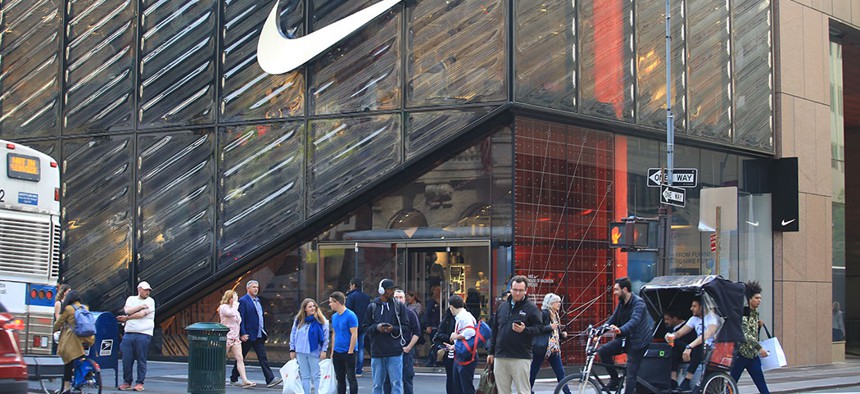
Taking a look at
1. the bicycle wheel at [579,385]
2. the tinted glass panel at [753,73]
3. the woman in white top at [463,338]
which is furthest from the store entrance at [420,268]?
the tinted glass panel at [753,73]

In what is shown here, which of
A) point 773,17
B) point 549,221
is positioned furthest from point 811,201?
point 549,221

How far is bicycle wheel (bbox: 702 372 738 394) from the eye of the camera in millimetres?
13859

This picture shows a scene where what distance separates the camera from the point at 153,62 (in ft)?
80.8

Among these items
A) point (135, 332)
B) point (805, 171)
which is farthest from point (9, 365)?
point (805, 171)

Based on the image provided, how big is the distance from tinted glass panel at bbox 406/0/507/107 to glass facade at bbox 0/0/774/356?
4 cm

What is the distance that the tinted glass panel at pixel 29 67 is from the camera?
25766 millimetres

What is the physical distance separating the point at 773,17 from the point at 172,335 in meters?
16.7

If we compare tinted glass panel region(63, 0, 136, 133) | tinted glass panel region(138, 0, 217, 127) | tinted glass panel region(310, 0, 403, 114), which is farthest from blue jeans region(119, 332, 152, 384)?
tinted glass panel region(63, 0, 136, 133)

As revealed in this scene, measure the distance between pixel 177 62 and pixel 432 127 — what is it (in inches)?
251

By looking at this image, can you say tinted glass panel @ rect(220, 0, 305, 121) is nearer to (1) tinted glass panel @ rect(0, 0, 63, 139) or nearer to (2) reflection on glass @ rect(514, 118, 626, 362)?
(1) tinted glass panel @ rect(0, 0, 63, 139)

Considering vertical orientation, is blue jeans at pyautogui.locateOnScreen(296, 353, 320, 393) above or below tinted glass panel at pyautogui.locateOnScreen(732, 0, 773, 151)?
below

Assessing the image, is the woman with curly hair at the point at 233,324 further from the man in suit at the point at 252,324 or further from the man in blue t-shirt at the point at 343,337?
the man in blue t-shirt at the point at 343,337

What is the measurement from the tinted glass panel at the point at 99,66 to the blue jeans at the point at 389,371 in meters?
12.0

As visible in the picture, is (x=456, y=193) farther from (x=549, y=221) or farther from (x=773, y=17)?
(x=773, y=17)
